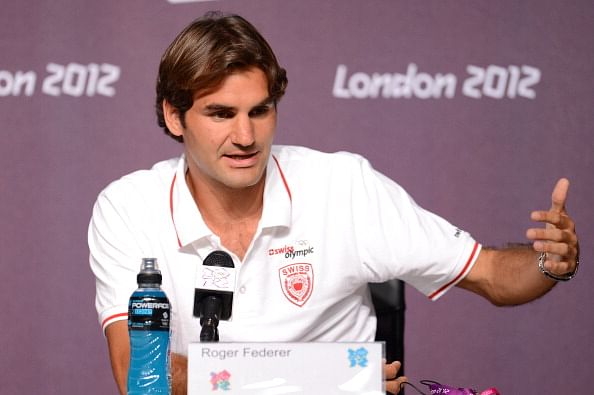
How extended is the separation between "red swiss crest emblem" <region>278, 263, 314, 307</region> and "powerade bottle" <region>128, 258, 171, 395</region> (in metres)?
0.62

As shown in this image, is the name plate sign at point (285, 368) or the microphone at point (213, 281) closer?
the name plate sign at point (285, 368)

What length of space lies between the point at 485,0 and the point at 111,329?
80.4 inches

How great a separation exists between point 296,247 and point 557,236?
2.18 ft

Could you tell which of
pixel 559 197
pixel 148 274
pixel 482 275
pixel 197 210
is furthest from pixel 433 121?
pixel 148 274

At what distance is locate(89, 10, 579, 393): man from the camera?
2123 millimetres

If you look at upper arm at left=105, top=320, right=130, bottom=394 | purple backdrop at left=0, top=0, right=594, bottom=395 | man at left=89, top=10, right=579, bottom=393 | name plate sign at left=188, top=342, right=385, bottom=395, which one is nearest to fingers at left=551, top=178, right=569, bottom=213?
man at left=89, top=10, right=579, bottom=393

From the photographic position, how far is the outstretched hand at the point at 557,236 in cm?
182

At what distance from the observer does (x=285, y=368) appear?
145 centimetres

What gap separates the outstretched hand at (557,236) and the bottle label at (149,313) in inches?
27.5

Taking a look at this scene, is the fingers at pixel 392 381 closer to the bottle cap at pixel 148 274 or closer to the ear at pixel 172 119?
the bottle cap at pixel 148 274

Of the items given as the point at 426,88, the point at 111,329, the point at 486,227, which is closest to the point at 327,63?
the point at 426,88

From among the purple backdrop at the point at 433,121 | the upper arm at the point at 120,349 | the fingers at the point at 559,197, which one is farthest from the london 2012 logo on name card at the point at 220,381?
the purple backdrop at the point at 433,121

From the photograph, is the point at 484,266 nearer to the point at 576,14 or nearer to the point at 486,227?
the point at 486,227

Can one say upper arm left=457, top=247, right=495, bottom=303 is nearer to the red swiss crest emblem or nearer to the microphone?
the red swiss crest emblem
